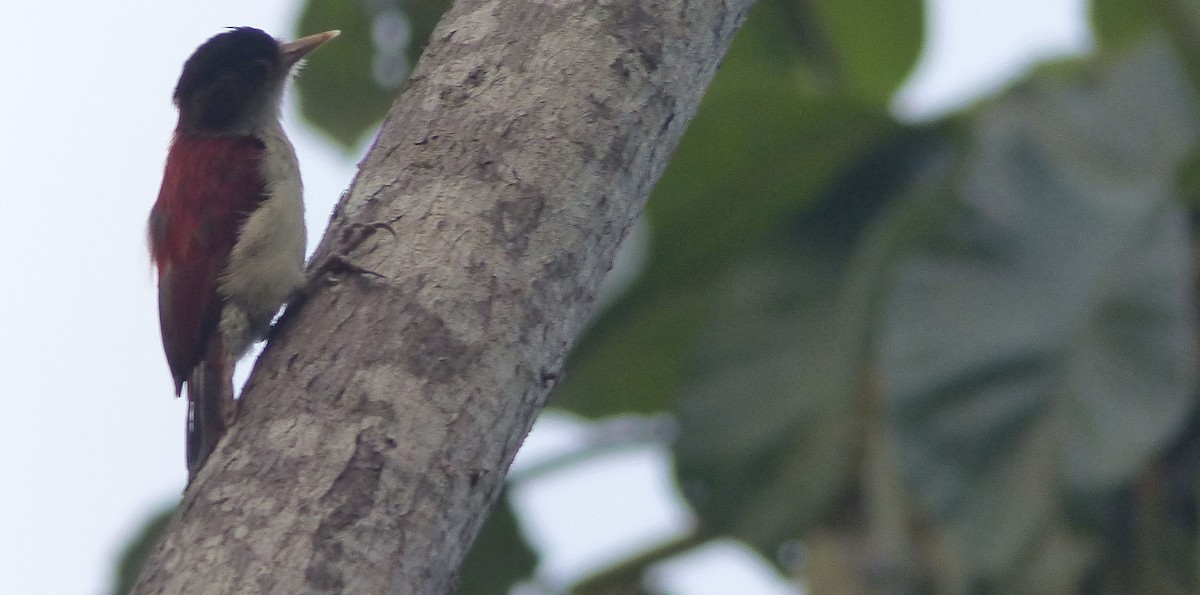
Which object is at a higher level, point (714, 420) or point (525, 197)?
point (525, 197)

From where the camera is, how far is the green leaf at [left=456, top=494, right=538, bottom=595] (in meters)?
4.53

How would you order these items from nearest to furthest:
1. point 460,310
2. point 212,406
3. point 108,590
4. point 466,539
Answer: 1. point 466,539
2. point 460,310
3. point 212,406
4. point 108,590

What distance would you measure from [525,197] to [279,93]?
2.45m

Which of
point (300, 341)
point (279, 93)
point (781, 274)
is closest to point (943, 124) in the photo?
point (781, 274)

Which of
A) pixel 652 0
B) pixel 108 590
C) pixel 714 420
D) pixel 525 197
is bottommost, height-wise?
pixel 108 590

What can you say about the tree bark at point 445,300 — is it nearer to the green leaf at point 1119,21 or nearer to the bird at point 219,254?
the bird at point 219,254

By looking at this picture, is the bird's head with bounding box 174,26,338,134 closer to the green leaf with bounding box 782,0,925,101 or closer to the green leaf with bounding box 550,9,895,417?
the green leaf with bounding box 550,9,895,417

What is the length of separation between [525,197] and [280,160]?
1.85 m

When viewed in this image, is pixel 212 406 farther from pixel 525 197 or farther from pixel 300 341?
pixel 525 197

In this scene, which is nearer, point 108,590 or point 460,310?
point 460,310

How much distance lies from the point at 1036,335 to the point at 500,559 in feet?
6.49

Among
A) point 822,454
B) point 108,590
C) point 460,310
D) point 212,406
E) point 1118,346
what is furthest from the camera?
point 108,590

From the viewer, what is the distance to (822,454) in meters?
4.29

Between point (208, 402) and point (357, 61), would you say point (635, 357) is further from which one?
point (208, 402)
